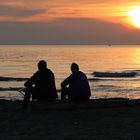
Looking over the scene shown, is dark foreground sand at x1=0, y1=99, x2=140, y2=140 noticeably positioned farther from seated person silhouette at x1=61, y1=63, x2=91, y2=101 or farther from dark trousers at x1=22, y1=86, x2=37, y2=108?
seated person silhouette at x1=61, y1=63, x2=91, y2=101

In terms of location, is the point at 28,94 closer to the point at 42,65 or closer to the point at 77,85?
the point at 42,65

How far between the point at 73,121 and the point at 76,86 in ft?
7.35

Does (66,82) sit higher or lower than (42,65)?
lower

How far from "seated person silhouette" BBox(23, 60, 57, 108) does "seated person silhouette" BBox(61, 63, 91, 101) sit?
1.39 feet

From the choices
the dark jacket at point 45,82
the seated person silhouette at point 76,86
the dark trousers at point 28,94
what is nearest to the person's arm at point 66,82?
the seated person silhouette at point 76,86

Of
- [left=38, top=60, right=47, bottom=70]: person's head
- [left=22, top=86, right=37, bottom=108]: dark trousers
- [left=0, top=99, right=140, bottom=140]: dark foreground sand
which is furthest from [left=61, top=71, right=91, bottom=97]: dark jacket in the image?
[left=22, top=86, right=37, bottom=108]: dark trousers

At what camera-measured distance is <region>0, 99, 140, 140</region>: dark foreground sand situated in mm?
9694

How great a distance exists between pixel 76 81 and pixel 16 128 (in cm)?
335

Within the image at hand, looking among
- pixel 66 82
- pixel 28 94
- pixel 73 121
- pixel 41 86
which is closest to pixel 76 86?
pixel 66 82

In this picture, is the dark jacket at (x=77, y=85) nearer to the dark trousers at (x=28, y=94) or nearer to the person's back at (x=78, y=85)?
the person's back at (x=78, y=85)

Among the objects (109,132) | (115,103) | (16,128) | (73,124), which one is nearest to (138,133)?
(109,132)

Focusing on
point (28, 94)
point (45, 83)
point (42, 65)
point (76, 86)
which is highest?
point (42, 65)

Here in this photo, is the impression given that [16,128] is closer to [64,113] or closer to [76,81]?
[64,113]

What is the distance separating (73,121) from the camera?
11438mm
